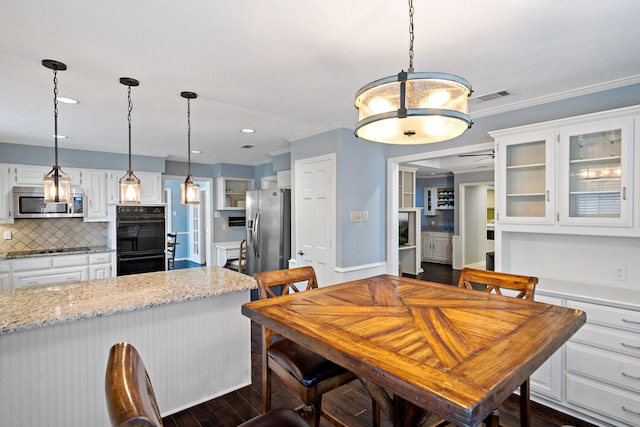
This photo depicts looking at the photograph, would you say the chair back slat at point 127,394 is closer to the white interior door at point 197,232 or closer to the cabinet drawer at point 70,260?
the cabinet drawer at point 70,260

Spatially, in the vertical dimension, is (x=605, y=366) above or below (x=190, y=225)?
below

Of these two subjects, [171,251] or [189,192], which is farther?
[171,251]

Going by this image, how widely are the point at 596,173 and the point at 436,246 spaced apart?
20.8 ft

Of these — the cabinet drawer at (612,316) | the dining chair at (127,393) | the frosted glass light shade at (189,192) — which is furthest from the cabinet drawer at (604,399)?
the frosted glass light shade at (189,192)

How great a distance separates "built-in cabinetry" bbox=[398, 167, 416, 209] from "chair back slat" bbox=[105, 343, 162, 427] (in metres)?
6.06

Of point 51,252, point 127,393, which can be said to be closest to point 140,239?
point 51,252

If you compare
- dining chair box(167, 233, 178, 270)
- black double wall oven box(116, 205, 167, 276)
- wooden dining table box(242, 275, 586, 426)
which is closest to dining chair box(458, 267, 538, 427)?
wooden dining table box(242, 275, 586, 426)

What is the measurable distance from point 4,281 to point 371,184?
15.3 feet

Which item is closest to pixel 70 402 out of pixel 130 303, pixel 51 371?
pixel 51 371

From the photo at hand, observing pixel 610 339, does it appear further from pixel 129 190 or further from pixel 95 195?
pixel 95 195

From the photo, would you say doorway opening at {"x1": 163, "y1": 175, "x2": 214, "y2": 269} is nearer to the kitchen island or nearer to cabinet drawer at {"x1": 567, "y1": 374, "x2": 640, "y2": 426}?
the kitchen island

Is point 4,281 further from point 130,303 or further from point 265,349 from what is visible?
point 265,349

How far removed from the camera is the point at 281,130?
4195 mm

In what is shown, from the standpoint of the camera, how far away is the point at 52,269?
4.41 metres
